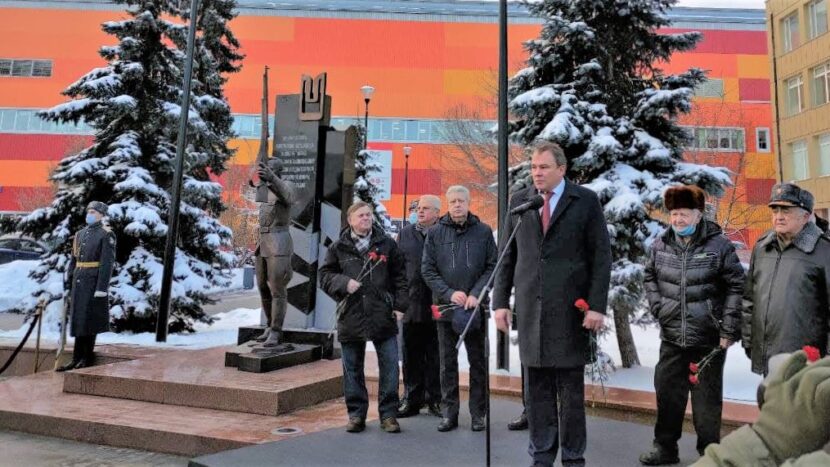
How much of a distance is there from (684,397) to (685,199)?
136 cm

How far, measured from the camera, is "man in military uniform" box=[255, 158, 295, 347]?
6.11 meters

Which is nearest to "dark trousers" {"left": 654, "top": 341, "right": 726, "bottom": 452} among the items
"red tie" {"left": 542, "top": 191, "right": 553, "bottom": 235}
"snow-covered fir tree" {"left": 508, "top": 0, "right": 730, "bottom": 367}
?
"red tie" {"left": 542, "top": 191, "right": 553, "bottom": 235}

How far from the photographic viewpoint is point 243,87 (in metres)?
28.2

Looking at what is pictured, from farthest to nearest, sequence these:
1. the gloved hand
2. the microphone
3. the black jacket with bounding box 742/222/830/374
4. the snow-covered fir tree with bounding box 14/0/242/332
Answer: the snow-covered fir tree with bounding box 14/0/242/332 < the black jacket with bounding box 742/222/830/374 < the microphone < the gloved hand

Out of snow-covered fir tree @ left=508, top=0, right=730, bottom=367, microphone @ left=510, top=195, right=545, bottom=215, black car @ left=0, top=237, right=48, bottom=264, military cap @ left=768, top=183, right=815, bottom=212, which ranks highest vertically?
snow-covered fir tree @ left=508, top=0, right=730, bottom=367

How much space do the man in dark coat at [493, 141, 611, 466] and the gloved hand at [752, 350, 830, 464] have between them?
1.76 m

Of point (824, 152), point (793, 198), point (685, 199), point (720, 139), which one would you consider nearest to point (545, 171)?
point (685, 199)

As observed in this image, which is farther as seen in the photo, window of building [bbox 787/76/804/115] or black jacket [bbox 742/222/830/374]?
window of building [bbox 787/76/804/115]

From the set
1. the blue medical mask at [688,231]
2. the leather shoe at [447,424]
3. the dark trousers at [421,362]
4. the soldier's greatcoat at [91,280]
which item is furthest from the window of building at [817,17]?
the soldier's greatcoat at [91,280]

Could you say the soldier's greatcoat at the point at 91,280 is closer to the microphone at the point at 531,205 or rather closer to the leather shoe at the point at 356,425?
the leather shoe at the point at 356,425

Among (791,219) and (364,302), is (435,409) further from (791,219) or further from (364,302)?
(791,219)

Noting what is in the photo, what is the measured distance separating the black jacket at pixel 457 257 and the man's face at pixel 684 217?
1.36m

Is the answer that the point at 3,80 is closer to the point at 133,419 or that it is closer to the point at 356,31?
the point at 356,31

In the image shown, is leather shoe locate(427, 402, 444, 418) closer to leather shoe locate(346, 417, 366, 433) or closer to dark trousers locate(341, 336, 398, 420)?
dark trousers locate(341, 336, 398, 420)
